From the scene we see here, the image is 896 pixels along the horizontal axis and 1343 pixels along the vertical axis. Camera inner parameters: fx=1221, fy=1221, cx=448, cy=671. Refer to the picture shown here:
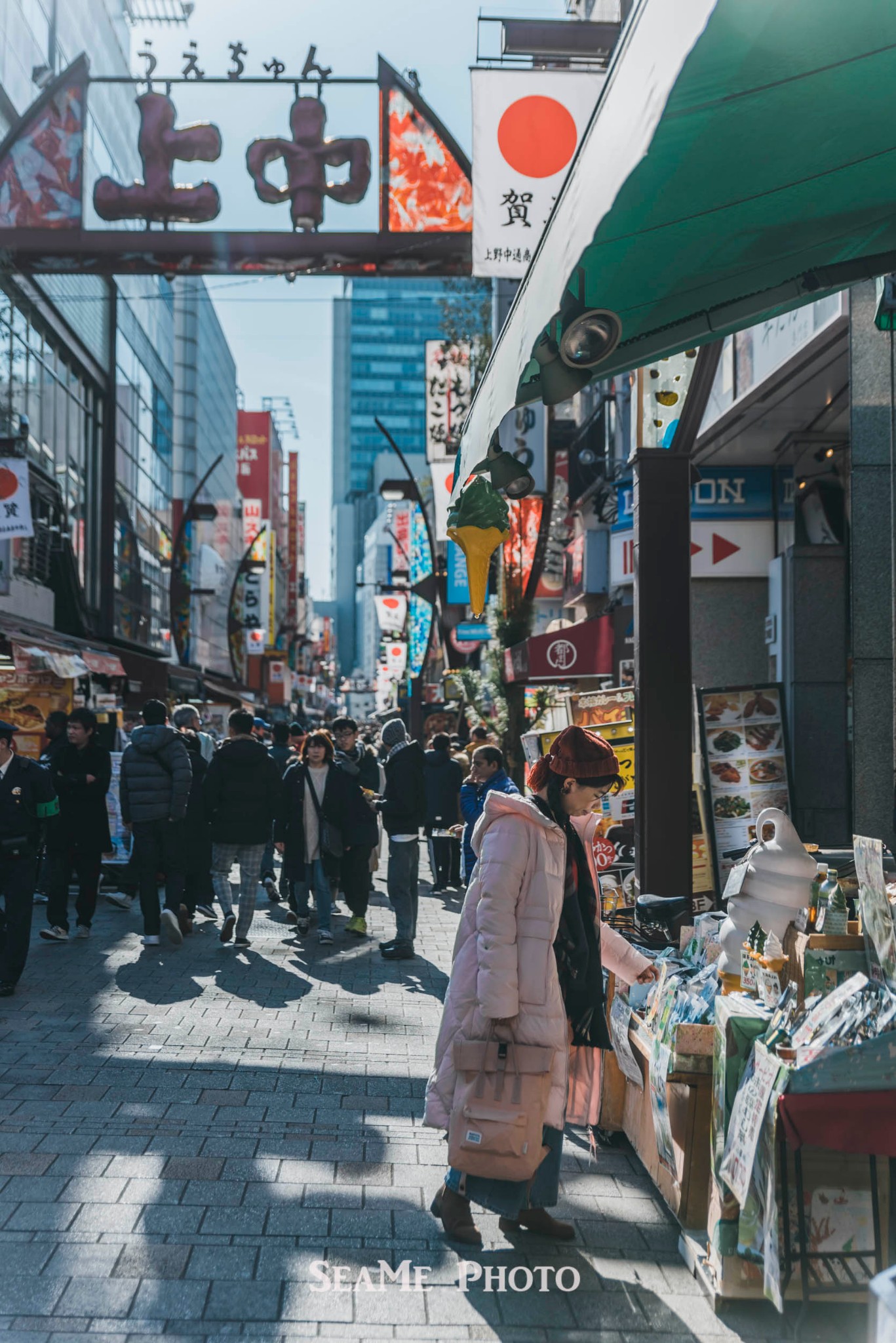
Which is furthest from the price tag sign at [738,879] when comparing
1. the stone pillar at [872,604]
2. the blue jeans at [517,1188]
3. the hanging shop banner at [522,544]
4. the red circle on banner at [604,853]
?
the hanging shop banner at [522,544]

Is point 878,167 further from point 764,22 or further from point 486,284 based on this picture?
point 486,284

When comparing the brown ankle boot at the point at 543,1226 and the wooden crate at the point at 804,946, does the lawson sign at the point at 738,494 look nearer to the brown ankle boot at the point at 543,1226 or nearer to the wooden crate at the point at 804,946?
the wooden crate at the point at 804,946

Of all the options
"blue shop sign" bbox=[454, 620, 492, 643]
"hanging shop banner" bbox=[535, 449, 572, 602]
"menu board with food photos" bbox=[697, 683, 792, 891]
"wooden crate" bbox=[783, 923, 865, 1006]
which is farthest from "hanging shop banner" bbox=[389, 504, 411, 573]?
"wooden crate" bbox=[783, 923, 865, 1006]

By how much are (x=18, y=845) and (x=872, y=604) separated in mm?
5853

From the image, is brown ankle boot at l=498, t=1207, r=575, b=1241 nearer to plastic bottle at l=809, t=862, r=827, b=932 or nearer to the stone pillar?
plastic bottle at l=809, t=862, r=827, b=932

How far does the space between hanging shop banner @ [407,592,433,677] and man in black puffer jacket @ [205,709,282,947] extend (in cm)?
2453

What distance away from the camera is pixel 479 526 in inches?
219

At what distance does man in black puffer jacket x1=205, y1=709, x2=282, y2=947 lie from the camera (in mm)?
10125

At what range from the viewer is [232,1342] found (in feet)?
11.5

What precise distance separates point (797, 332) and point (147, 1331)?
796 centimetres

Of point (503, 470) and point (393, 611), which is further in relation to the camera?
point (393, 611)

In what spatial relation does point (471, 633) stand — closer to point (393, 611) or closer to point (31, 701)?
point (31, 701)

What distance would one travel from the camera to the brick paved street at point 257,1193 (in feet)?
12.3

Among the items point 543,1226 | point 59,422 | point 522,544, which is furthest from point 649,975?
point 59,422
